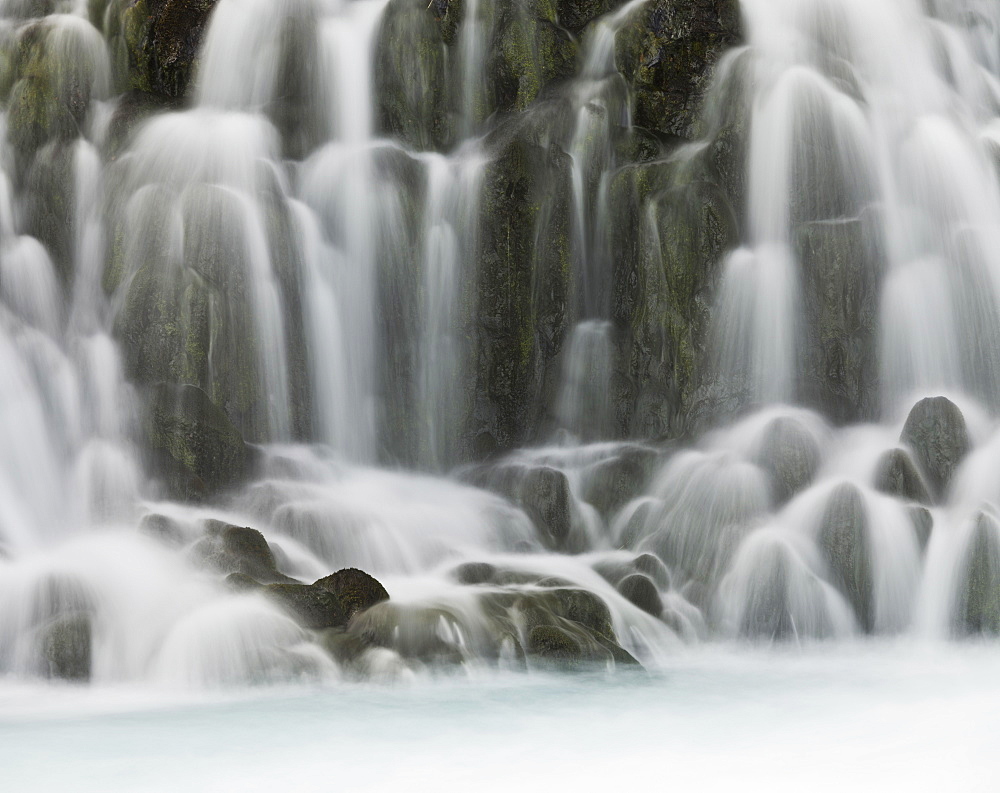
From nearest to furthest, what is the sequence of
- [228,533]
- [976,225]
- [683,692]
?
[683,692] → [228,533] → [976,225]

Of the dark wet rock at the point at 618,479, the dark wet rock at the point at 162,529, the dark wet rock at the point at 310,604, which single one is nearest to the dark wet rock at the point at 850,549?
the dark wet rock at the point at 618,479

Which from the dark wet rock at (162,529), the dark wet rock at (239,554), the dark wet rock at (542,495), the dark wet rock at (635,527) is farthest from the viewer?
the dark wet rock at (542,495)

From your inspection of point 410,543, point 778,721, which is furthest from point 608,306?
point 778,721

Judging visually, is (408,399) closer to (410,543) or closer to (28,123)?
(410,543)

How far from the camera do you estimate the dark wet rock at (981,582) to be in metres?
9.97

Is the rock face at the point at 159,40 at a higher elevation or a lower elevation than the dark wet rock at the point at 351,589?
higher

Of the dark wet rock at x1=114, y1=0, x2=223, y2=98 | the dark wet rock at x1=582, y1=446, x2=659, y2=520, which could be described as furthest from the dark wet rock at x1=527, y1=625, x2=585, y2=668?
the dark wet rock at x1=114, y1=0, x2=223, y2=98

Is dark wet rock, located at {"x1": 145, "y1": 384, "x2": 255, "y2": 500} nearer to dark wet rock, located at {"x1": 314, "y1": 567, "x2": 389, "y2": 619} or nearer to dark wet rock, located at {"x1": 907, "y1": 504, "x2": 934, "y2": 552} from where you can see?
dark wet rock, located at {"x1": 314, "y1": 567, "x2": 389, "y2": 619}

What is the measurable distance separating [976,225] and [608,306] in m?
4.34

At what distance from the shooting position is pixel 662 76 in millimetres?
15539

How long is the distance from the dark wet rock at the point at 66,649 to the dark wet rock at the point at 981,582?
6.96 m

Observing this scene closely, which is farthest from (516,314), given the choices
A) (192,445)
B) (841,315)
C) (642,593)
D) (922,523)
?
(922,523)

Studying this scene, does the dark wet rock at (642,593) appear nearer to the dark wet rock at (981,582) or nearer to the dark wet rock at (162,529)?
the dark wet rock at (981,582)

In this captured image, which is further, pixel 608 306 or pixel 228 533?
pixel 608 306
